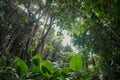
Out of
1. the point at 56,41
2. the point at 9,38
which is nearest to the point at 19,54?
the point at 9,38

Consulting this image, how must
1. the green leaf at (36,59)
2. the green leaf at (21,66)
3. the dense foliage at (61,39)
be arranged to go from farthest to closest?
the green leaf at (36,59)
the green leaf at (21,66)
the dense foliage at (61,39)

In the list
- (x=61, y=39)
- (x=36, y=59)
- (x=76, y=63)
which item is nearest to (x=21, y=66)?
(x=36, y=59)

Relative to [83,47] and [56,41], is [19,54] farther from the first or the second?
[56,41]

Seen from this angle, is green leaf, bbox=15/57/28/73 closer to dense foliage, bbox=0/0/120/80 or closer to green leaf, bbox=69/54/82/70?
dense foliage, bbox=0/0/120/80

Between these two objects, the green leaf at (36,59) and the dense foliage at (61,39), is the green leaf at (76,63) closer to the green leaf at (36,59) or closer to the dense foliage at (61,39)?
the dense foliage at (61,39)

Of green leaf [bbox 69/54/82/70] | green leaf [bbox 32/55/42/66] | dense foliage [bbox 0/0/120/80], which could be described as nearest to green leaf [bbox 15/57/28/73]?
dense foliage [bbox 0/0/120/80]

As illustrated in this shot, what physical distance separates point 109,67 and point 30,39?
5087mm

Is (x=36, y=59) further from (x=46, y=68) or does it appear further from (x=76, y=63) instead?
(x=76, y=63)

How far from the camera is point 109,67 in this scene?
211 inches

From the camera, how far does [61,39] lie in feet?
43.3

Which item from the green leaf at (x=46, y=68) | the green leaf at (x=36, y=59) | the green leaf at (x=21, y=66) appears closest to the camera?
the green leaf at (x=46, y=68)

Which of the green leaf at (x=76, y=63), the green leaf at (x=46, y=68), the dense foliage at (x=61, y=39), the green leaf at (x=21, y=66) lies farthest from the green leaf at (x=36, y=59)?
the green leaf at (x=76, y=63)

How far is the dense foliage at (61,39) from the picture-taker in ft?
15.1

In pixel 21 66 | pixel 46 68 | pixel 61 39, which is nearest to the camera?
pixel 46 68
